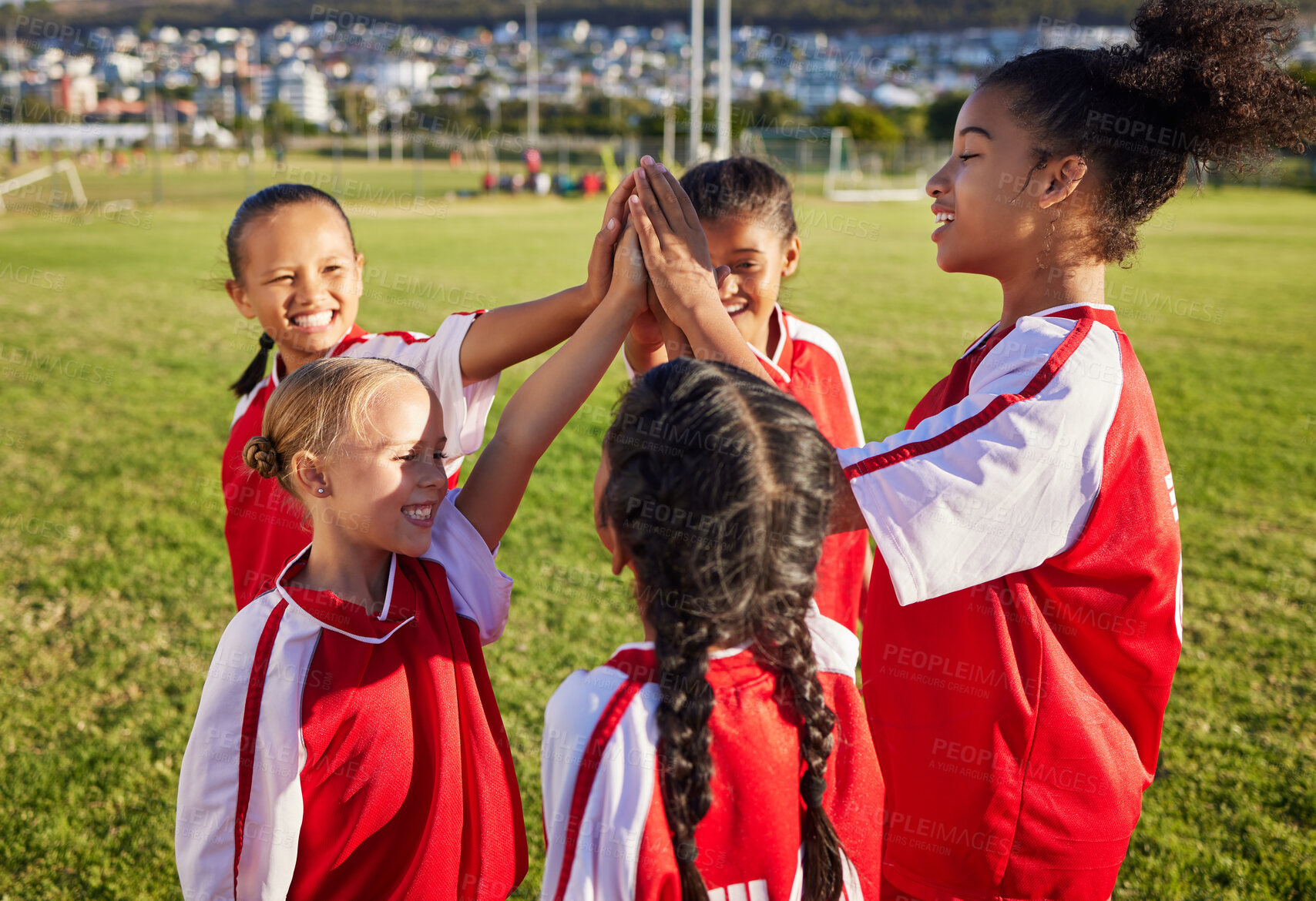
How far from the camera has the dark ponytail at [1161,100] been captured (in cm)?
151

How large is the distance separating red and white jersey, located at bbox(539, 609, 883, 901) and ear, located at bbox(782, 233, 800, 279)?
5.12 ft

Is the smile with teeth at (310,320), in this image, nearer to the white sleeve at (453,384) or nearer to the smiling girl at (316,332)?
the smiling girl at (316,332)

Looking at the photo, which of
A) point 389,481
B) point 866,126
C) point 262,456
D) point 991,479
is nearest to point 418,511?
point 389,481

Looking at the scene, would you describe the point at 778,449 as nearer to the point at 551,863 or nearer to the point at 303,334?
the point at 551,863

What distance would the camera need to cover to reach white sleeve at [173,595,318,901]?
141 centimetres

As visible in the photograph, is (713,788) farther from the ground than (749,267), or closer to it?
closer to it

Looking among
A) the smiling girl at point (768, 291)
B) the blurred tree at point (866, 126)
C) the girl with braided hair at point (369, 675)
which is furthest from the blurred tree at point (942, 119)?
the girl with braided hair at point (369, 675)

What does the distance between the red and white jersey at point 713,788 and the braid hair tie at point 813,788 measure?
15 mm

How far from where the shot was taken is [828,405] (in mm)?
2404

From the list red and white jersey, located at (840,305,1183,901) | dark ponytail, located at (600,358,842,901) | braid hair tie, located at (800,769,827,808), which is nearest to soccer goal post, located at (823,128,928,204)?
red and white jersey, located at (840,305,1183,901)

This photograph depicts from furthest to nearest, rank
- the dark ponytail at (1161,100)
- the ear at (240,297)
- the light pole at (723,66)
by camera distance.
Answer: the light pole at (723,66)
the ear at (240,297)
the dark ponytail at (1161,100)

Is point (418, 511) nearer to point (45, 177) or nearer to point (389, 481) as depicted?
point (389, 481)

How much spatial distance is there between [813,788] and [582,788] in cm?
32

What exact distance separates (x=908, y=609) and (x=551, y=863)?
2.58 ft
